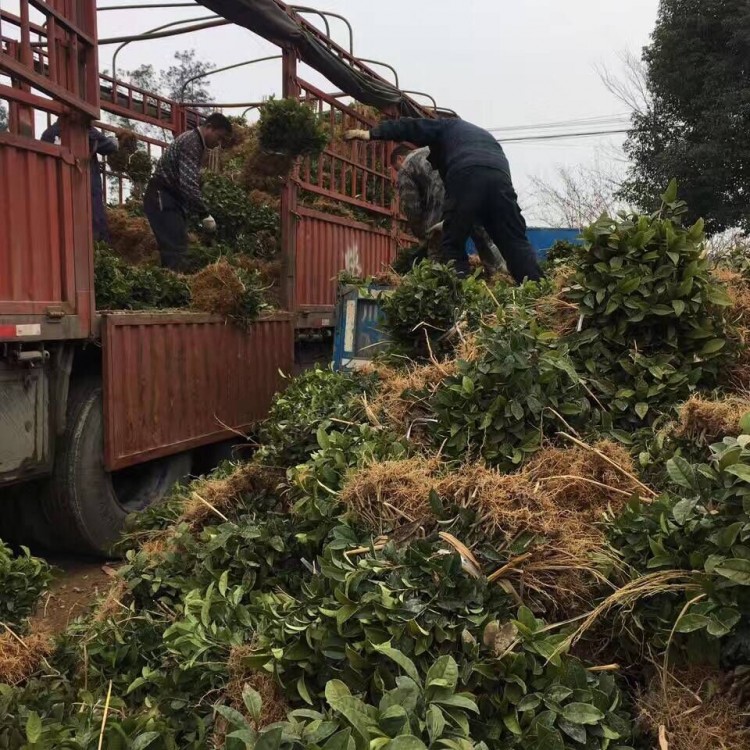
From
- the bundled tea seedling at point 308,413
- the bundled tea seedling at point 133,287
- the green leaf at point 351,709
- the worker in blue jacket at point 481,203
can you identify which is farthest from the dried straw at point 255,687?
the worker in blue jacket at point 481,203

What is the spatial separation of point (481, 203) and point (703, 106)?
13178 millimetres

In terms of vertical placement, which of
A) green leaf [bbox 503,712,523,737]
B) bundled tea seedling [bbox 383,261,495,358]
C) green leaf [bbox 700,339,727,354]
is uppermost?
bundled tea seedling [bbox 383,261,495,358]

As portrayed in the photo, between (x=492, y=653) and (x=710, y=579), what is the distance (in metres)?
0.56

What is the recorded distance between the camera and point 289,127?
5.75m

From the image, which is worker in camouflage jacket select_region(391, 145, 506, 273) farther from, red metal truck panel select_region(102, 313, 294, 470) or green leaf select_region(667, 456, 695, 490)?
green leaf select_region(667, 456, 695, 490)

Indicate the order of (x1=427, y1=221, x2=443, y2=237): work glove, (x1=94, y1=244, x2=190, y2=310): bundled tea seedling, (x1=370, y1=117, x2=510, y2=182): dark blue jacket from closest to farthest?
(x1=94, y1=244, x2=190, y2=310): bundled tea seedling
(x1=370, y1=117, x2=510, y2=182): dark blue jacket
(x1=427, y1=221, x2=443, y2=237): work glove

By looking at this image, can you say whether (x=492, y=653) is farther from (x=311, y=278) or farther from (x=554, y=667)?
(x=311, y=278)

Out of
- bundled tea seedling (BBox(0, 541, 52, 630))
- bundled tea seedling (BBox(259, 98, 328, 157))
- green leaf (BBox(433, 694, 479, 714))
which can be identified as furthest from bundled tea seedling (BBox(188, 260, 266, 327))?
green leaf (BBox(433, 694, 479, 714))

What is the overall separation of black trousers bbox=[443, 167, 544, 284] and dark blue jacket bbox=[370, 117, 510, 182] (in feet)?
0.28

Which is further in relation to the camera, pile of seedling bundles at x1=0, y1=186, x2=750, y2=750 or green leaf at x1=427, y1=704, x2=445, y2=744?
pile of seedling bundles at x1=0, y1=186, x2=750, y2=750

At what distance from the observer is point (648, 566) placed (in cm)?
196

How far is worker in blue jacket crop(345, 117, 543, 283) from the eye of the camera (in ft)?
16.9

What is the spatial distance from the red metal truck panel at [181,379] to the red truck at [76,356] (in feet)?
0.03

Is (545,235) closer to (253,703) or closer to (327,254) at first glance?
(327,254)
